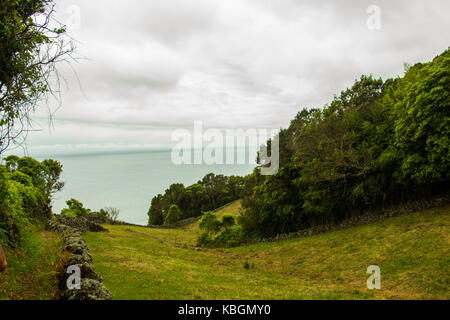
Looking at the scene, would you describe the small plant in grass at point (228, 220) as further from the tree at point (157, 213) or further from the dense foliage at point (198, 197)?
the tree at point (157, 213)

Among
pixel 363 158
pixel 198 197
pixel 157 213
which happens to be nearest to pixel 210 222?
pixel 363 158

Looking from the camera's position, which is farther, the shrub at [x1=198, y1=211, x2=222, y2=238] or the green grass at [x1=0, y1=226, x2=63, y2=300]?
the shrub at [x1=198, y1=211, x2=222, y2=238]

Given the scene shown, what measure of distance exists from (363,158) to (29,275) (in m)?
24.7

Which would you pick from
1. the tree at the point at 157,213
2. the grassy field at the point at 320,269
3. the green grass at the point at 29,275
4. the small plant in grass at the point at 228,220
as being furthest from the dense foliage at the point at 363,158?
the tree at the point at 157,213

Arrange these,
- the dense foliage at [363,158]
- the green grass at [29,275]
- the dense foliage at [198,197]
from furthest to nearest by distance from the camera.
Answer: the dense foliage at [198,197], the dense foliage at [363,158], the green grass at [29,275]

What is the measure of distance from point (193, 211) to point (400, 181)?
58.0 meters

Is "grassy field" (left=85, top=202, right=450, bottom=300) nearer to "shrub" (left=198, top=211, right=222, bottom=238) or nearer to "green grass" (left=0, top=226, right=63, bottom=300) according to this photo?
"green grass" (left=0, top=226, right=63, bottom=300)

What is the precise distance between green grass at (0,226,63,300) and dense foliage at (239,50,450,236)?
20722 millimetres

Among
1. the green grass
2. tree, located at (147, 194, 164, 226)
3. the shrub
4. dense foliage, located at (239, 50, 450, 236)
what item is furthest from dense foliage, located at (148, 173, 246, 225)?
the green grass

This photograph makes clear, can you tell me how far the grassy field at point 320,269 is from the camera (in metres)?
8.49

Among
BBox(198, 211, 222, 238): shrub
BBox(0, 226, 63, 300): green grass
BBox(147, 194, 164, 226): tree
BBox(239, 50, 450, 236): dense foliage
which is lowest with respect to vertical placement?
BBox(147, 194, 164, 226): tree

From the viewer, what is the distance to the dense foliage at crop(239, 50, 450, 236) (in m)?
15.5

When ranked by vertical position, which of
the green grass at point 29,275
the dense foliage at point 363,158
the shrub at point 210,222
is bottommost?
the shrub at point 210,222

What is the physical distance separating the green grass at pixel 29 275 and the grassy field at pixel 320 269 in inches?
77.6
